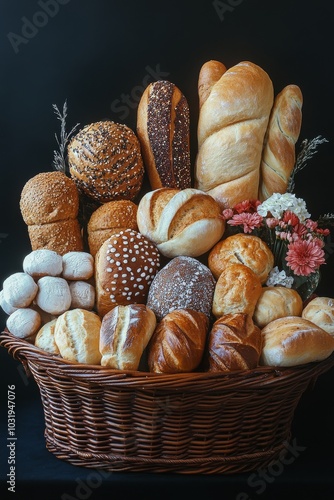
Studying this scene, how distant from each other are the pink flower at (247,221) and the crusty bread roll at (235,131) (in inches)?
5.9

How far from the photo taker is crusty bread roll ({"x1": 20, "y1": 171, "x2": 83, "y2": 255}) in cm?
199

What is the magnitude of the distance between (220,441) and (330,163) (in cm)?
123

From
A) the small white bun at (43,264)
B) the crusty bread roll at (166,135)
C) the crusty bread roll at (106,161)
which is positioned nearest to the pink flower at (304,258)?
the crusty bread roll at (166,135)

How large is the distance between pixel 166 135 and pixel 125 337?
32.9 inches

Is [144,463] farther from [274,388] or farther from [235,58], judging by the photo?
[235,58]

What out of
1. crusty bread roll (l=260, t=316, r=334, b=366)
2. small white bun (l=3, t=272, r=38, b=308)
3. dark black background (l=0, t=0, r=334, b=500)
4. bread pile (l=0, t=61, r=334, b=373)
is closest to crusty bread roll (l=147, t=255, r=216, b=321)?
bread pile (l=0, t=61, r=334, b=373)

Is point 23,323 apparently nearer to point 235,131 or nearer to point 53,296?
point 53,296

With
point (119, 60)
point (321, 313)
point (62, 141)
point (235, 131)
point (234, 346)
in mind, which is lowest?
point (321, 313)

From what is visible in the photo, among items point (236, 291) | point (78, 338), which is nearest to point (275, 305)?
point (236, 291)

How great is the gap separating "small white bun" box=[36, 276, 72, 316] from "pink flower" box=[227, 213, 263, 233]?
22.8 inches

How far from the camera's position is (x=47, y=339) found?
Result: 171cm

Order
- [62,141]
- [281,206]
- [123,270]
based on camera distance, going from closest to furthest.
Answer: [123,270] < [281,206] < [62,141]

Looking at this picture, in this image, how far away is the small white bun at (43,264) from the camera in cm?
181

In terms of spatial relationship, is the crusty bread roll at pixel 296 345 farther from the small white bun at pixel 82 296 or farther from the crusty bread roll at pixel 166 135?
the crusty bread roll at pixel 166 135
